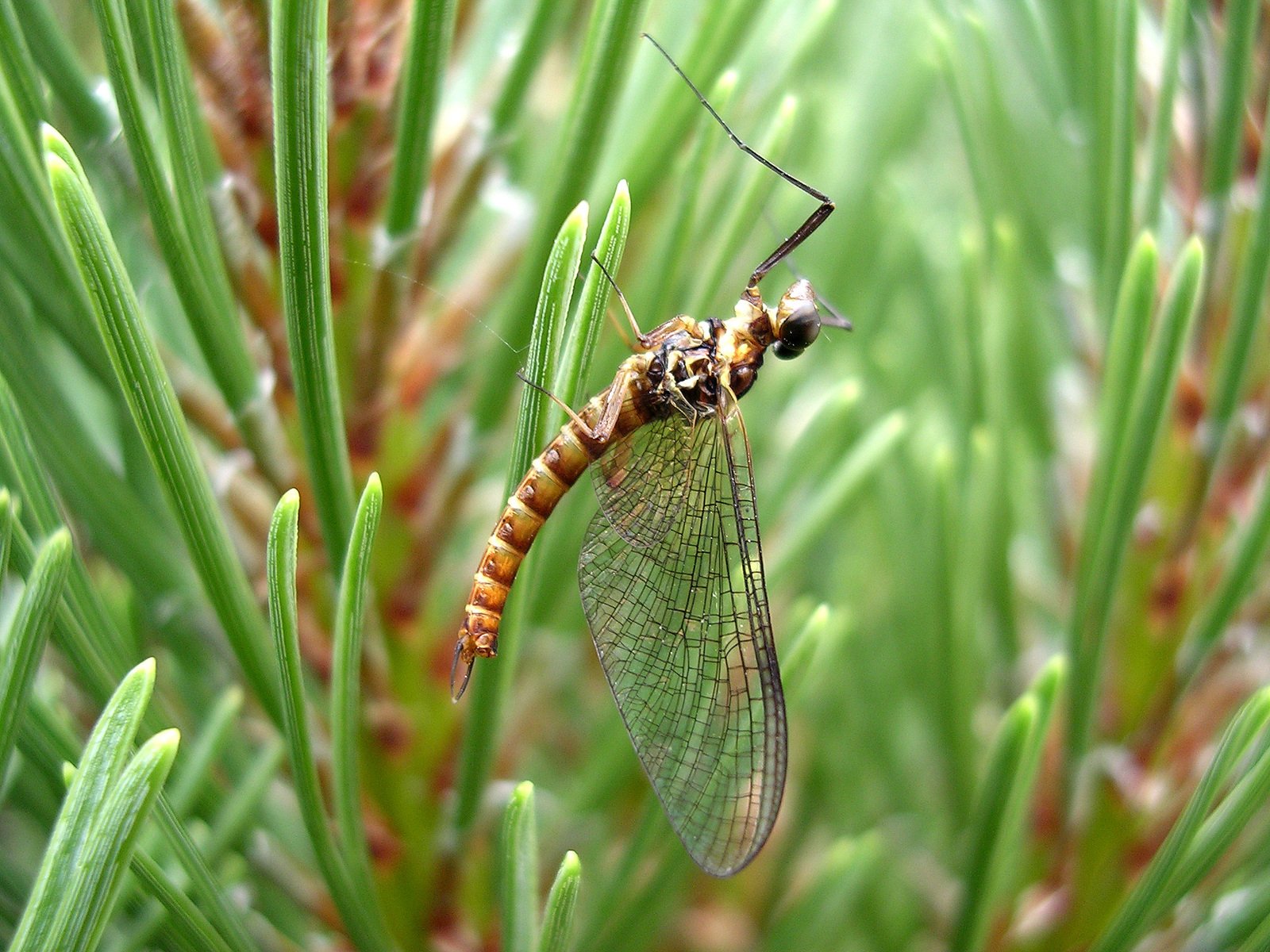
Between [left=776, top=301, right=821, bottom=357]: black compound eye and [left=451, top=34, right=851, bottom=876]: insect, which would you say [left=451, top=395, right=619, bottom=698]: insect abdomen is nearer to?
[left=451, top=34, right=851, bottom=876]: insect

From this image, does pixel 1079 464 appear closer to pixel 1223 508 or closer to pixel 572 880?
pixel 1223 508

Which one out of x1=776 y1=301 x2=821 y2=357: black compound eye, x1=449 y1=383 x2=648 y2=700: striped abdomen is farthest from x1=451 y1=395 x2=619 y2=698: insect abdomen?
x1=776 y1=301 x2=821 y2=357: black compound eye

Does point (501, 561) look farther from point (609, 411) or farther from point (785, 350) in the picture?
point (785, 350)

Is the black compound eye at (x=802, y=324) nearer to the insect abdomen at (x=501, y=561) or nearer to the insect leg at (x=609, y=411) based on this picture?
the insect leg at (x=609, y=411)

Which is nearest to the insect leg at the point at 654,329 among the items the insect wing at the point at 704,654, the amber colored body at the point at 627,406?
the amber colored body at the point at 627,406

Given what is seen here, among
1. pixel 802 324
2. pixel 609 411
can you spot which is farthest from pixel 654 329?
pixel 802 324

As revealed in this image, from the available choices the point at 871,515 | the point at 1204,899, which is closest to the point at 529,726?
the point at 871,515

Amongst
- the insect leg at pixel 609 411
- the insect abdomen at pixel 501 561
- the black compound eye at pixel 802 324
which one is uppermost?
the black compound eye at pixel 802 324
